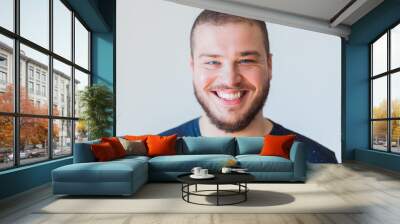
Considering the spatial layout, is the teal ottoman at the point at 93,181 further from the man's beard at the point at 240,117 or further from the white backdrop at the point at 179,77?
the man's beard at the point at 240,117

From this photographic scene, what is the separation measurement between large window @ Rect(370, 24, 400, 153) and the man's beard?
271 centimetres

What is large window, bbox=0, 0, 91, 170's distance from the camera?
4.92 metres

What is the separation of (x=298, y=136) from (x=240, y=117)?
1.47m

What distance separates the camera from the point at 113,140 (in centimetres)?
608

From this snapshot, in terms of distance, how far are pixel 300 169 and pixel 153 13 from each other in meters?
4.87

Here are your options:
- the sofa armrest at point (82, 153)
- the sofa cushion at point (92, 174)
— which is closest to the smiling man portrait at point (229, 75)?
the sofa armrest at point (82, 153)

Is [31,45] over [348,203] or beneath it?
over

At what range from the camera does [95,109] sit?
7609 mm

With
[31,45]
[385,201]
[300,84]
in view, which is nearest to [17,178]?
[31,45]

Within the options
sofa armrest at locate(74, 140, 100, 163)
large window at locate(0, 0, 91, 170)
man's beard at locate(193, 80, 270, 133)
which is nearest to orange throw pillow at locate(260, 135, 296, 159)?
man's beard at locate(193, 80, 270, 133)

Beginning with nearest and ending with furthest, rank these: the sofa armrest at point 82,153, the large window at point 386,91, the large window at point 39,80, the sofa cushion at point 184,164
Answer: the large window at point 39,80
the sofa armrest at point 82,153
the sofa cushion at point 184,164
the large window at point 386,91

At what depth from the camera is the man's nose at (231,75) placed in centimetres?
823

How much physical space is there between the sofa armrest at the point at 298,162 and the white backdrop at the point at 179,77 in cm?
247

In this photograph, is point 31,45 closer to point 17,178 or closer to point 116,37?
point 17,178
